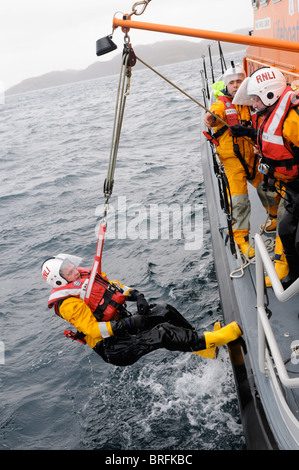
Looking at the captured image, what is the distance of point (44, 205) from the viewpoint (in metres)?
13.0

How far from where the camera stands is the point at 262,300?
9.46 feet

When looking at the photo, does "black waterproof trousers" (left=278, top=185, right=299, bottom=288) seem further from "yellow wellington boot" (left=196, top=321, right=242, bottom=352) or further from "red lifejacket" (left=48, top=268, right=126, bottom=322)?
"red lifejacket" (left=48, top=268, right=126, bottom=322)

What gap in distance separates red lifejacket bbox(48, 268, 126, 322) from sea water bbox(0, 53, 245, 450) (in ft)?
4.10

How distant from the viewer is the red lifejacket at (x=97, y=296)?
13.8 feet

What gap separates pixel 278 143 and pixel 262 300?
1.24 m

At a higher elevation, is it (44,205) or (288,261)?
(288,261)

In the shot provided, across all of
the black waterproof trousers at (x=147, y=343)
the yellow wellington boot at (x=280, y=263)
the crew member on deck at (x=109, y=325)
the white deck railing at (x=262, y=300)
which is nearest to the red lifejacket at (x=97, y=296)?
the crew member on deck at (x=109, y=325)

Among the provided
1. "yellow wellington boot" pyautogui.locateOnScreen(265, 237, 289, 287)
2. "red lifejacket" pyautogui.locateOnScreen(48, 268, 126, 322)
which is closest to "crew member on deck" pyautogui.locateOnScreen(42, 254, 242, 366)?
"red lifejacket" pyautogui.locateOnScreen(48, 268, 126, 322)

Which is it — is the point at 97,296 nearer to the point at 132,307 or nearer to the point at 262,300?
the point at 262,300

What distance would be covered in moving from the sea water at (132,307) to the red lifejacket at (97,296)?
1.25m

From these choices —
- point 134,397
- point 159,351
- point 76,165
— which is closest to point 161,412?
point 134,397

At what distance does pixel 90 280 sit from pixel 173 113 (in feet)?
68.6

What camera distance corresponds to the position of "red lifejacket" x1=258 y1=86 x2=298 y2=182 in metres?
3.20
